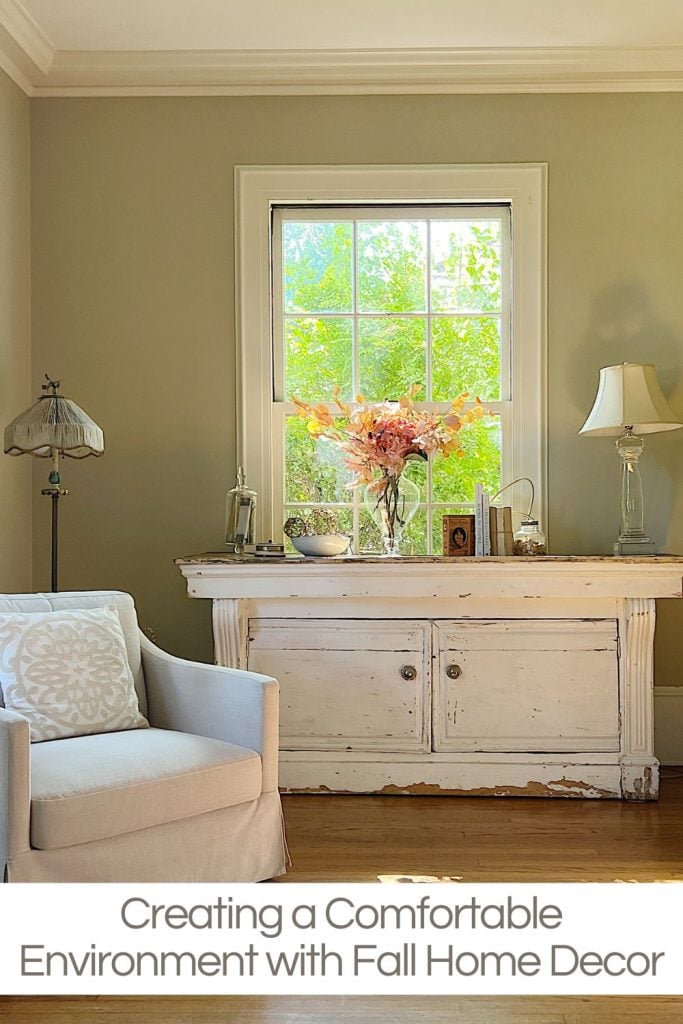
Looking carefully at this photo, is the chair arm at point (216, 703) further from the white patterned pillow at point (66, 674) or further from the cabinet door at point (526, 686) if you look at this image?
the cabinet door at point (526, 686)

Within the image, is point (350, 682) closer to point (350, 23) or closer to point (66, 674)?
point (66, 674)

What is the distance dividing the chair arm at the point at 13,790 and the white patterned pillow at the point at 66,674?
1.40 feet

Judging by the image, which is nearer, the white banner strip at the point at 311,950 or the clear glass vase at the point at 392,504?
the white banner strip at the point at 311,950

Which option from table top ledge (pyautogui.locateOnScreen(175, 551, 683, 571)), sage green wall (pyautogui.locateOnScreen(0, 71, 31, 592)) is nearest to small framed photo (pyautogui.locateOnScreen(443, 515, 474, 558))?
table top ledge (pyautogui.locateOnScreen(175, 551, 683, 571))

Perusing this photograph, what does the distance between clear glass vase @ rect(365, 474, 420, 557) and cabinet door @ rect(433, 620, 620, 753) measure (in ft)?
1.40

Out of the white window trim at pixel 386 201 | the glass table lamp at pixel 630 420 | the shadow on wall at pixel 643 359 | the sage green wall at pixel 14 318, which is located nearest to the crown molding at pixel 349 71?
the sage green wall at pixel 14 318

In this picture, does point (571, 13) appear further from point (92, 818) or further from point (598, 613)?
point (92, 818)

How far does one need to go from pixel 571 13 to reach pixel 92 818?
3267 mm

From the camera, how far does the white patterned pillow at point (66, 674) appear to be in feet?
8.79

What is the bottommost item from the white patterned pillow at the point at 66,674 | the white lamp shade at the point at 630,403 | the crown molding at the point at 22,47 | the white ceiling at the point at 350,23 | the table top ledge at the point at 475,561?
the white patterned pillow at the point at 66,674

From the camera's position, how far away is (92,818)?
2314 mm

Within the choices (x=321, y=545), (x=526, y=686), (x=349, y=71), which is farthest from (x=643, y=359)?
(x=349, y=71)

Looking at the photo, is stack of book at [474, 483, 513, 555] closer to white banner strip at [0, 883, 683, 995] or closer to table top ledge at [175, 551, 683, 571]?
table top ledge at [175, 551, 683, 571]

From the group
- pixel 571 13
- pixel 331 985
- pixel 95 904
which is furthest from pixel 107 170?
pixel 331 985
